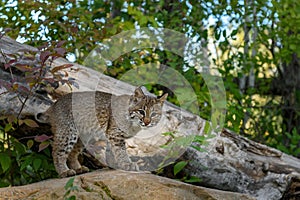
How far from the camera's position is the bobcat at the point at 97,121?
4.76 m

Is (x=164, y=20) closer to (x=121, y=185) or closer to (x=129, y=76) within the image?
(x=129, y=76)

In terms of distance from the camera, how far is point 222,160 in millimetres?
5352

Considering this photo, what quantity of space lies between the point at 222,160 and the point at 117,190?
5.23ft

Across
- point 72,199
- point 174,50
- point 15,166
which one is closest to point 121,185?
point 72,199

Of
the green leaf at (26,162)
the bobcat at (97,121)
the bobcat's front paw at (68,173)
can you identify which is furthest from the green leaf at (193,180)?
the green leaf at (26,162)

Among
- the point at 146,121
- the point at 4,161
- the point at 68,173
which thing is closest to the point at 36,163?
the point at 4,161

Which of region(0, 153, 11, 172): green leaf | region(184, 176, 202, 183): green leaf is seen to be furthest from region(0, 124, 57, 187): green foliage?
region(184, 176, 202, 183): green leaf

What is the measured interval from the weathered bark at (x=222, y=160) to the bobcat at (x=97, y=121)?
0.27 m

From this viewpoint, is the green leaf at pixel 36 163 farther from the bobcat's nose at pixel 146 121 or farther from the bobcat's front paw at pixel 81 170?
the bobcat's nose at pixel 146 121

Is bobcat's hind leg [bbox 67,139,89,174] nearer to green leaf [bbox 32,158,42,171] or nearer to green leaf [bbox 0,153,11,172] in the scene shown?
green leaf [bbox 32,158,42,171]

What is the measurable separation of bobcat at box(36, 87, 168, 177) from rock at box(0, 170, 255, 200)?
0.49m

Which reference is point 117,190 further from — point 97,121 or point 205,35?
point 205,35

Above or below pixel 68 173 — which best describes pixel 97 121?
above

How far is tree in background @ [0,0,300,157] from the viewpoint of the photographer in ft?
21.5
